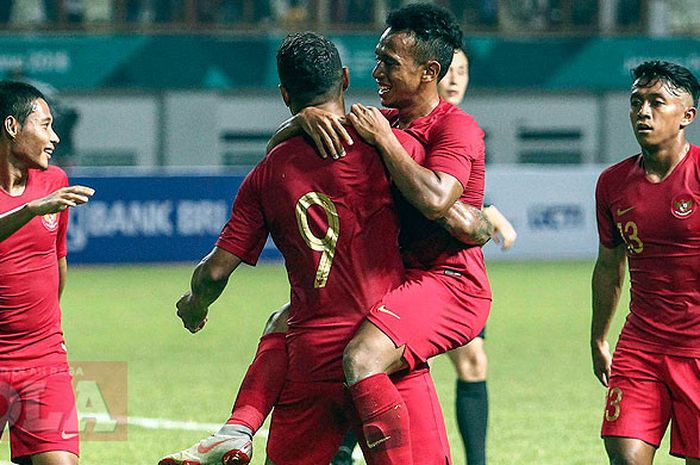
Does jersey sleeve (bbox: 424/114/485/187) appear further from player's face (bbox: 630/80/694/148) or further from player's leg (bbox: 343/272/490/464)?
player's face (bbox: 630/80/694/148)

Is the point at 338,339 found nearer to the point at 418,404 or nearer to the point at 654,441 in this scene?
the point at 418,404

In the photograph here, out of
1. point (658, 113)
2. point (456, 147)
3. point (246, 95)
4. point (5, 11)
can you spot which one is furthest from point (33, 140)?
point (5, 11)

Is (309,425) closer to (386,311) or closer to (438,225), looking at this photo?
(386,311)

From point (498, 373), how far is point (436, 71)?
19.7 feet

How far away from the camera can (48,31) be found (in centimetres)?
2647

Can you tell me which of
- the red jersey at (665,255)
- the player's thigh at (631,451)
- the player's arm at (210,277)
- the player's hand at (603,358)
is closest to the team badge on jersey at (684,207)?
the red jersey at (665,255)

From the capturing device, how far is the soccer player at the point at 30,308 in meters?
5.30

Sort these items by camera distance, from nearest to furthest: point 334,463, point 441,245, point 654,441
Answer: point 441,245 < point 654,441 < point 334,463

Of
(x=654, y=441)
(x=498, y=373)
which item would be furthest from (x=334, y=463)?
(x=498, y=373)

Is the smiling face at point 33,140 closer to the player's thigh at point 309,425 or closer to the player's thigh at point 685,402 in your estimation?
the player's thigh at point 309,425

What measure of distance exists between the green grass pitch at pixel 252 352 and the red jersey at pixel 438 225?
113 inches

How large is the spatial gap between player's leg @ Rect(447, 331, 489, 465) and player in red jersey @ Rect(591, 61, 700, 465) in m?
1.28

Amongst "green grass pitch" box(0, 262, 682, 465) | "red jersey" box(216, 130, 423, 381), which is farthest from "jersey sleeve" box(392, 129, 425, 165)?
"green grass pitch" box(0, 262, 682, 465)

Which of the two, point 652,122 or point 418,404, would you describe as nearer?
point 418,404
